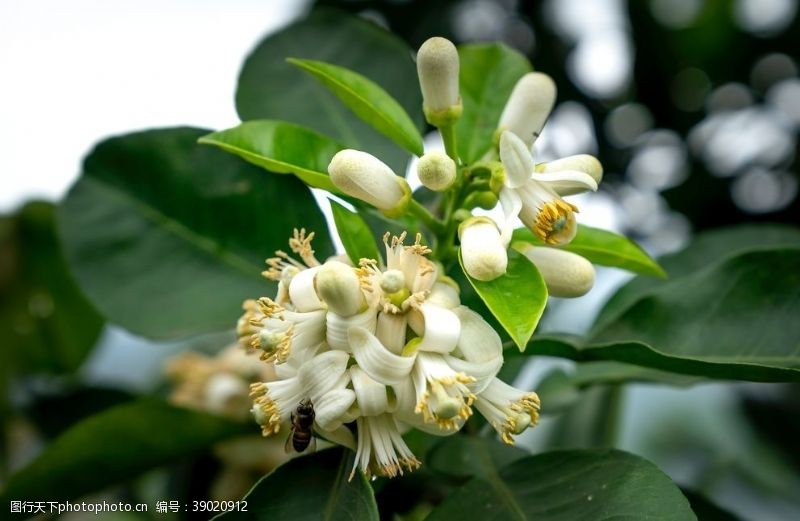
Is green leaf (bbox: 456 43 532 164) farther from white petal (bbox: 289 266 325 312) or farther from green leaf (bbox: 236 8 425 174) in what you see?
white petal (bbox: 289 266 325 312)

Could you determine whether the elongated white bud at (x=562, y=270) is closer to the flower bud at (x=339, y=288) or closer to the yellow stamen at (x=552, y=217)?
the yellow stamen at (x=552, y=217)

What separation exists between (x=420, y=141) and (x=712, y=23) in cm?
166

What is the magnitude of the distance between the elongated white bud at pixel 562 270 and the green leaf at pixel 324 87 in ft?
1.34

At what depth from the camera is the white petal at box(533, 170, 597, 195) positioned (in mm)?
1035

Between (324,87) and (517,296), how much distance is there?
71cm

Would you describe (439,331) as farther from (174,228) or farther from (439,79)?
(174,228)

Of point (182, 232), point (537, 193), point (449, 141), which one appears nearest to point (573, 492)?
point (537, 193)

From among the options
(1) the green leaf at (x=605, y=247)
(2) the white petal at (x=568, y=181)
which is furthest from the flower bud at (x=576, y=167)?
(1) the green leaf at (x=605, y=247)

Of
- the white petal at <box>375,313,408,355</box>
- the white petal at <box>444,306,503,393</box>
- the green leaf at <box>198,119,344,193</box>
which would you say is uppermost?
the green leaf at <box>198,119,344,193</box>

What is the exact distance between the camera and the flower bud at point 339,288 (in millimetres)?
964

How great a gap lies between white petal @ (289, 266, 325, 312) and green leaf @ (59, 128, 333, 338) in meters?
0.33

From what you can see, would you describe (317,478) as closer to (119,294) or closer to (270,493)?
(270,493)

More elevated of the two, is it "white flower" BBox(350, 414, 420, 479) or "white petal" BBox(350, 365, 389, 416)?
"white petal" BBox(350, 365, 389, 416)

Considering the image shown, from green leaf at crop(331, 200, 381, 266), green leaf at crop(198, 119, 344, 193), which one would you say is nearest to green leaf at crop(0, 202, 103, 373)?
green leaf at crop(198, 119, 344, 193)
